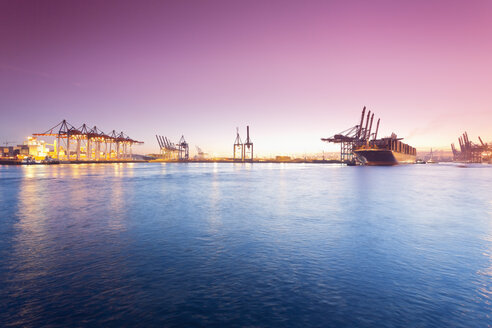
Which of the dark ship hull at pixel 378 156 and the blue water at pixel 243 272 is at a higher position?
the dark ship hull at pixel 378 156

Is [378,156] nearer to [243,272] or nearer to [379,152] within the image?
[379,152]

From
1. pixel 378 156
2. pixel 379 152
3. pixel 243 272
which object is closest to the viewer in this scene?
pixel 243 272

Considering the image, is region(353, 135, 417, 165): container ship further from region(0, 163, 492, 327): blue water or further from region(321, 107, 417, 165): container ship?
region(0, 163, 492, 327): blue water

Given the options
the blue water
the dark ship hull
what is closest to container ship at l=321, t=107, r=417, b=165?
the dark ship hull

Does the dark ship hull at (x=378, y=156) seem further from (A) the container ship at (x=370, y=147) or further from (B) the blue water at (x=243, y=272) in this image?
(B) the blue water at (x=243, y=272)

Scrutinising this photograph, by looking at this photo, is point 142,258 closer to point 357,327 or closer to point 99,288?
point 99,288

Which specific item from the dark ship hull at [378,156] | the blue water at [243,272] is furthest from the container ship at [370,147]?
the blue water at [243,272]

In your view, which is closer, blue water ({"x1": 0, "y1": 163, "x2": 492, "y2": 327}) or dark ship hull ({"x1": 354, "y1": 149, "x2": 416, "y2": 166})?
blue water ({"x1": 0, "y1": 163, "x2": 492, "y2": 327})

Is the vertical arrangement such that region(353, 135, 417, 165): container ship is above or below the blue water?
above

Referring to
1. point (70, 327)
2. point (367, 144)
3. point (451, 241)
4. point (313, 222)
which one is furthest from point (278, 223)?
point (367, 144)

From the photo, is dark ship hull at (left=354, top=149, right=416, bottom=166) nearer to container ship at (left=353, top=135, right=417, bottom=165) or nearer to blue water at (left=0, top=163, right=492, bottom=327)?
container ship at (left=353, top=135, right=417, bottom=165)

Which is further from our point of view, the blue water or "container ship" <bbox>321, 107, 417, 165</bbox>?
"container ship" <bbox>321, 107, 417, 165</bbox>

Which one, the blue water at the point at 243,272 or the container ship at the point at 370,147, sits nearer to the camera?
the blue water at the point at 243,272

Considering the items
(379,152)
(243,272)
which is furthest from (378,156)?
(243,272)
